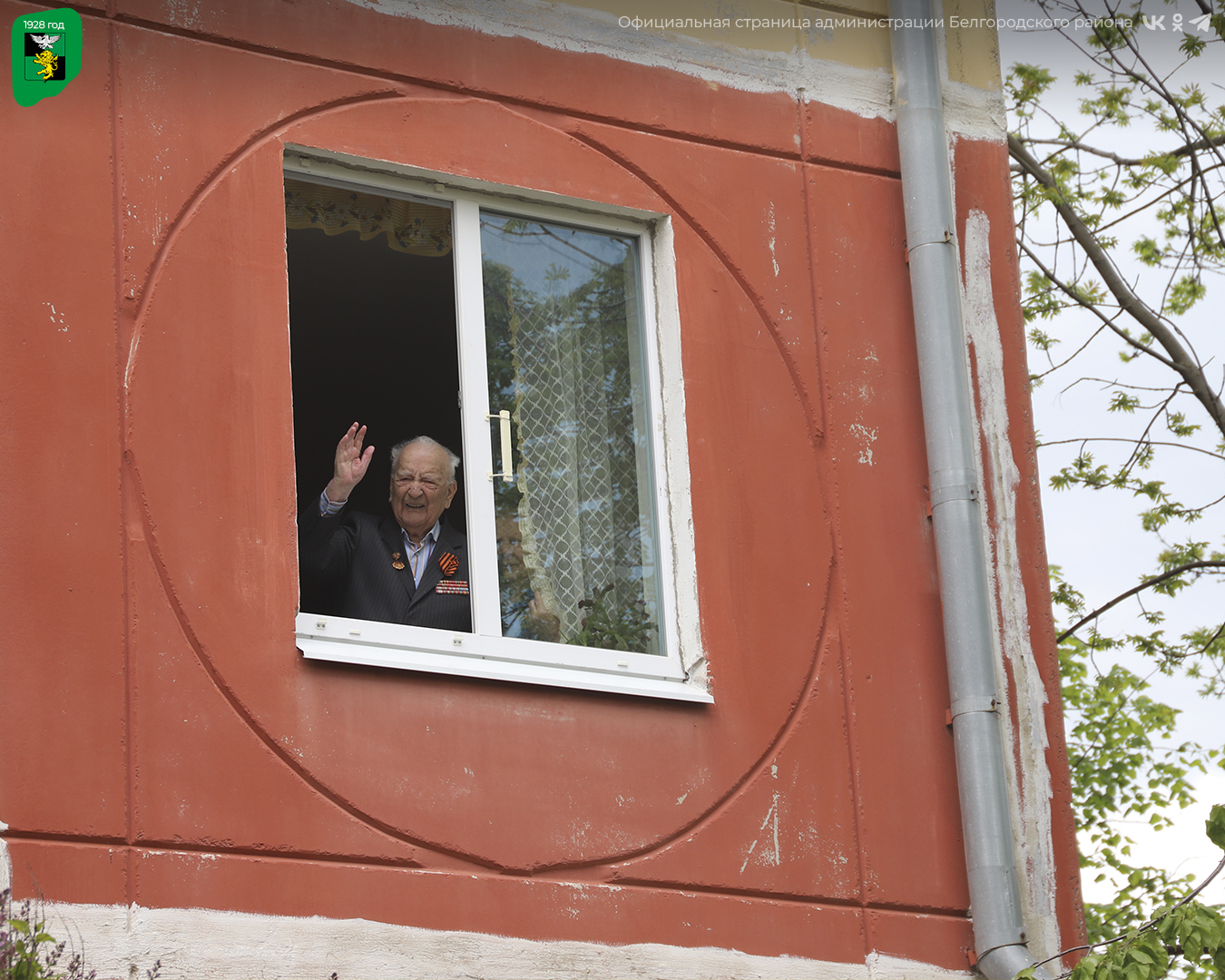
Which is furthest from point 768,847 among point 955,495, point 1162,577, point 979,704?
point 1162,577

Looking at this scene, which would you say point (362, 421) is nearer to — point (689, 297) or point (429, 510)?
point (429, 510)

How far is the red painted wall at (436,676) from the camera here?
4.53m

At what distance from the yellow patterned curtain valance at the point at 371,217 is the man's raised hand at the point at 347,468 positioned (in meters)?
0.68

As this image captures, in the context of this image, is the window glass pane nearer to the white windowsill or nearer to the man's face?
the white windowsill

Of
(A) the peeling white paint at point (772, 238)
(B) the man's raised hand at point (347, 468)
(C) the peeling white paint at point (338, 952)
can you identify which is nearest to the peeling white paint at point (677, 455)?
(A) the peeling white paint at point (772, 238)

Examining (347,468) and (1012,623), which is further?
(1012,623)

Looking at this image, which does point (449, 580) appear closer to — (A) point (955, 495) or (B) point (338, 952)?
(B) point (338, 952)

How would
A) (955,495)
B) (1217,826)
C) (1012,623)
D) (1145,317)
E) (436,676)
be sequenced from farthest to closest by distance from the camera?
(1145,317) < (1012,623) < (955,495) < (436,676) < (1217,826)

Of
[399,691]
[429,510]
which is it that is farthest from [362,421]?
[399,691]

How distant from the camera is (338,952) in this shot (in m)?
4.53

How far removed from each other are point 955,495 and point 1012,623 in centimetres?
52

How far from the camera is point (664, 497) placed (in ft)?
18.7

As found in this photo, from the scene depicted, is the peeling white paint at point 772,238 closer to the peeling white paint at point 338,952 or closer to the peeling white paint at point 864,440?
the peeling white paint at point 864,440

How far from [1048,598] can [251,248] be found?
3.11 meters
